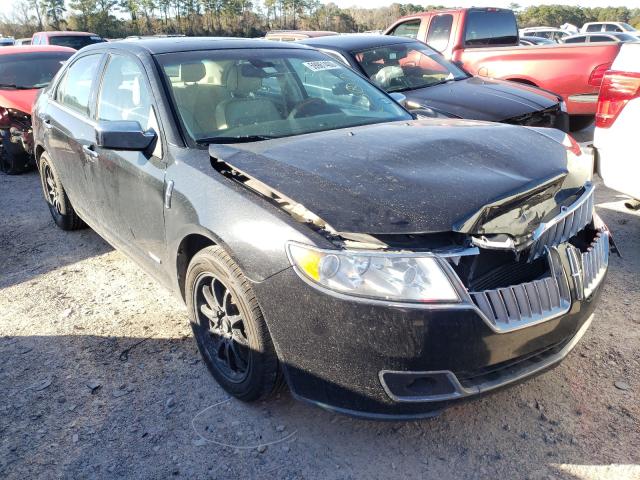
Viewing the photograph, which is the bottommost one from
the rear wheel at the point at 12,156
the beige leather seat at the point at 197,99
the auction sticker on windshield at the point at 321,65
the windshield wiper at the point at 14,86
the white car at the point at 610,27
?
the rear wheel at the point at 12,156

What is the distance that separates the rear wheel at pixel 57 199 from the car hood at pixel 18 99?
7.54 feet

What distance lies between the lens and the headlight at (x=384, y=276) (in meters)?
2.07

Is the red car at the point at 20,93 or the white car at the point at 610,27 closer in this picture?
the red car at the point at 20,93

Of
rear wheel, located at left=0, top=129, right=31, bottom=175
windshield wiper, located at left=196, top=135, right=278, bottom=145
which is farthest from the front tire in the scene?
rear wheel, located at left=0, top=129, right=31, bottom=175

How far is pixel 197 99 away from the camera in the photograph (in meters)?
3.23

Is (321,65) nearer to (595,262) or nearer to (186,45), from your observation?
(186,45)

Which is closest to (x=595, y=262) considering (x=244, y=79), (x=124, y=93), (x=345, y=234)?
(x=345, y=234)

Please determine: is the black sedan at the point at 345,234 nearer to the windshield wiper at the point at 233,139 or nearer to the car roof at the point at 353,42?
the windshield wiper at the point at 233,139

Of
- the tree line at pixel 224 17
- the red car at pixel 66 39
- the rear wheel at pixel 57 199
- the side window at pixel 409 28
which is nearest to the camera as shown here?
the rear wheel at pixel 57 199

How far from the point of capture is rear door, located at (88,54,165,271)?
310 cm

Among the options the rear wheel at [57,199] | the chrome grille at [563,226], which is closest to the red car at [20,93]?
the rear wheel at [57,199]

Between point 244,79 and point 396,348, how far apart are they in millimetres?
2105

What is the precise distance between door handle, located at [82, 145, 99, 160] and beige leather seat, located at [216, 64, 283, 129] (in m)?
1.03

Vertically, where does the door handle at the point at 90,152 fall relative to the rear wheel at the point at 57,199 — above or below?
above
